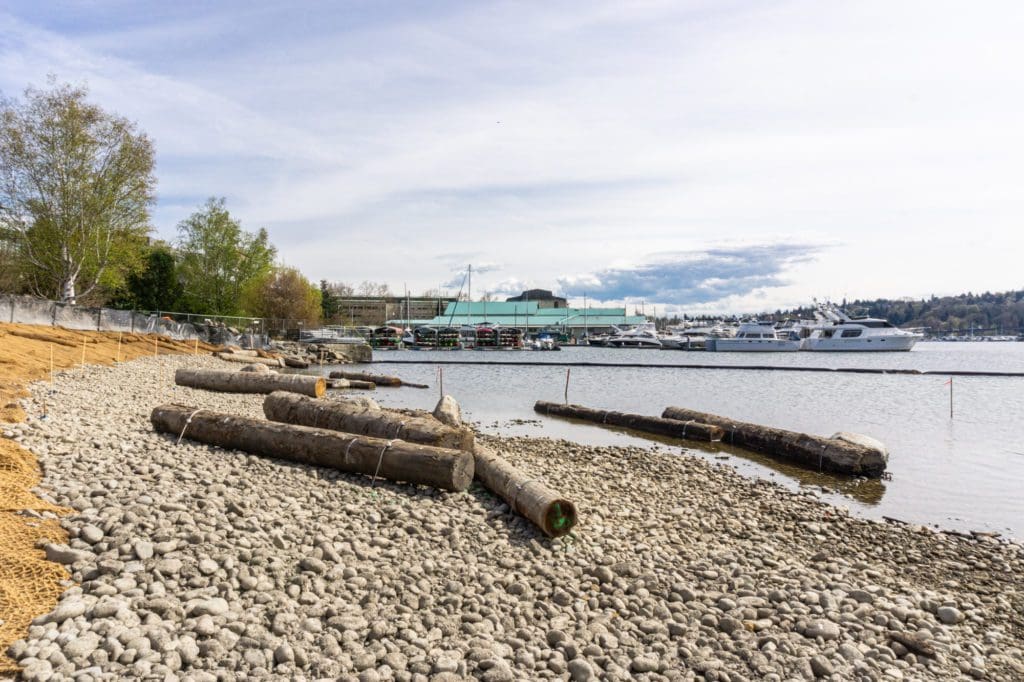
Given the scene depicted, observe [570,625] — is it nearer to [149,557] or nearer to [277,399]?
[149,557]

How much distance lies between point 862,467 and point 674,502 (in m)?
5.78

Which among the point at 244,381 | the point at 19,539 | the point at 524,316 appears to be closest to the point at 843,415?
the point at 244,381

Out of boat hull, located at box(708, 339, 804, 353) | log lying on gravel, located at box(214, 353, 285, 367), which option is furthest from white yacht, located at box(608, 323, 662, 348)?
log lying on gravel, located at box(214, 353, 285, 367)

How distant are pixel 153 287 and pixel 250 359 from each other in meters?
19.9

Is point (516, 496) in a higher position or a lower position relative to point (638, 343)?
higher

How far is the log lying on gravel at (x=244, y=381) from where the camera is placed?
18.5m

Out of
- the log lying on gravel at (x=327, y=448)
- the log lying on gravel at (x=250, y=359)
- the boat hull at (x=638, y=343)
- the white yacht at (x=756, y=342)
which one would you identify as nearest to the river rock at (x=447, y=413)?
the log lying on gravel at (x=327, y=448)

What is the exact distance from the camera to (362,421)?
10.3 metres

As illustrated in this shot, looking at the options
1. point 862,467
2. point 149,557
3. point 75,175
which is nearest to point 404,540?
point 149,557

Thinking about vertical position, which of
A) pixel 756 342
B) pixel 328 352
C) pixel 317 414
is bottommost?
pixel 328 352

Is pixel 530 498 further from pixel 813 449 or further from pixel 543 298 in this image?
pixel 543 298

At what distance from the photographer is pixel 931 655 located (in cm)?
524

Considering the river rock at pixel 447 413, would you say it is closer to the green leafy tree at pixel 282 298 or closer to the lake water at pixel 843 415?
the lake water at pixel 843 415

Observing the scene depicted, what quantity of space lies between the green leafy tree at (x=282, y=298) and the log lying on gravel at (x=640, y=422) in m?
53.4
